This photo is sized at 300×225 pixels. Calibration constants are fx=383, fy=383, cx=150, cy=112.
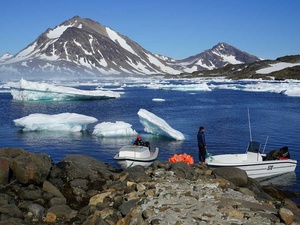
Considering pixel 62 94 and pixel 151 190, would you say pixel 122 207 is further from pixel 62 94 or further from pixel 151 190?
pixel 62 94

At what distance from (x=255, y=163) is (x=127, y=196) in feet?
25.1

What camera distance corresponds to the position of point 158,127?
80.4 feet

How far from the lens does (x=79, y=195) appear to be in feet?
41.4

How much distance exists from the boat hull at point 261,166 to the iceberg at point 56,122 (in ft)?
41.4

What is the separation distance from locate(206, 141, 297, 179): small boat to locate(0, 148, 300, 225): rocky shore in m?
1.51

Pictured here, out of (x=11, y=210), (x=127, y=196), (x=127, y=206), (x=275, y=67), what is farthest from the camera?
(x=275, y=67)

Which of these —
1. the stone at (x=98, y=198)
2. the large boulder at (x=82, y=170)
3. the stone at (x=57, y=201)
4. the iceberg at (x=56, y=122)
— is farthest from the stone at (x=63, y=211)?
the iceberg at (x=56, y=122)

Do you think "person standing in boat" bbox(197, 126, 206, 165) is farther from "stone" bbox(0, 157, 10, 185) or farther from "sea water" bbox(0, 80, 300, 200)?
"stone" bbox(0, 157, 10, 185)

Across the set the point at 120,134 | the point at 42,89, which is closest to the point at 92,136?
the point at 120,134

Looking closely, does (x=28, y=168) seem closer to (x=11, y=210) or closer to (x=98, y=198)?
(x=11, y=210)

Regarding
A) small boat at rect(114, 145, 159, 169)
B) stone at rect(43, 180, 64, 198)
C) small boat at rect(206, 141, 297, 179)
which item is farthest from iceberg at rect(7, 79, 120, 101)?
stone at rect(43, 180, 64, 198)

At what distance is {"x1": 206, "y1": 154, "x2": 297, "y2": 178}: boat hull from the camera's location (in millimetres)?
16391

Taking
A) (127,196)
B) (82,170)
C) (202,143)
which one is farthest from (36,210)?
(202,143)

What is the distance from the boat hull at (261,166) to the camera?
645 inches
